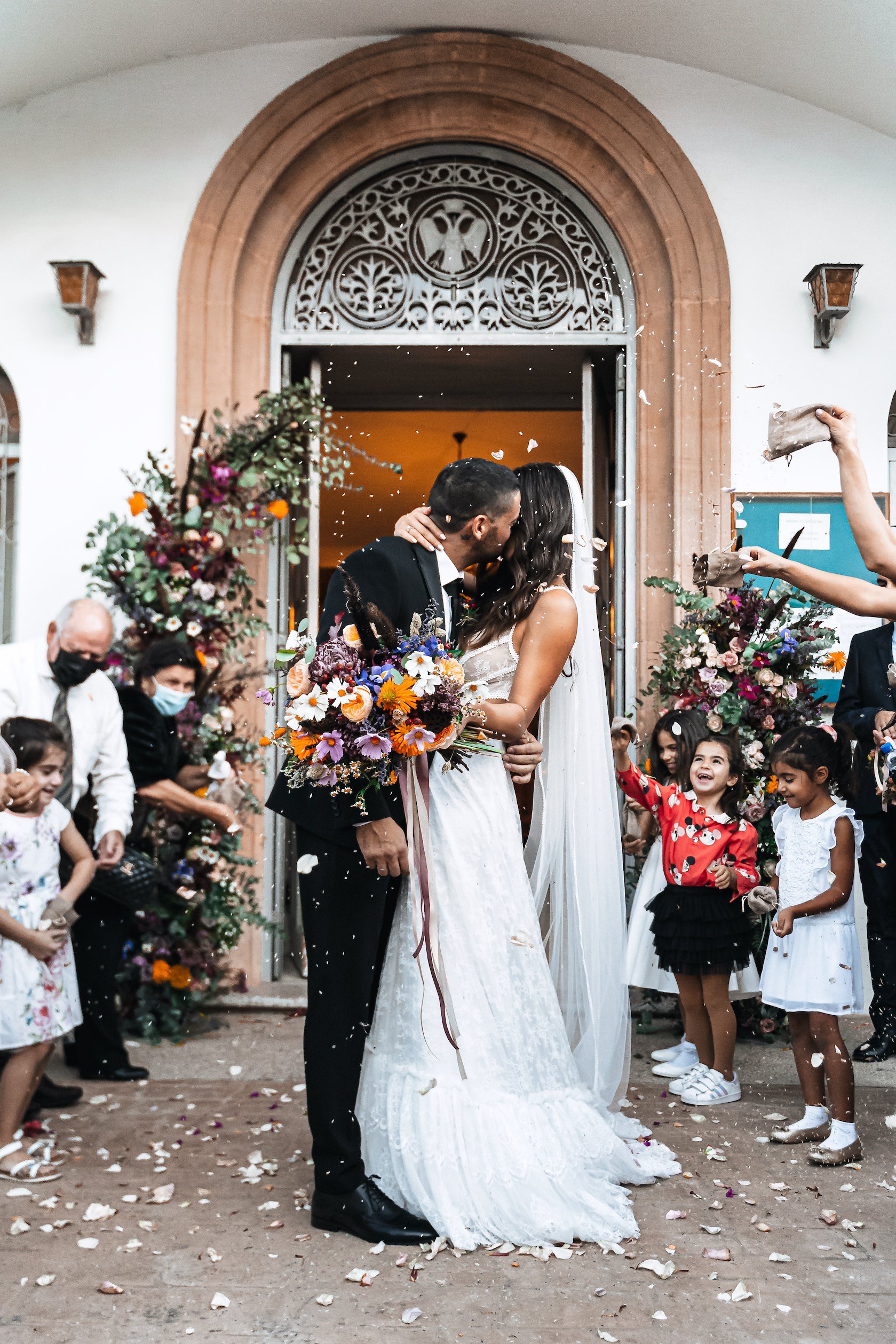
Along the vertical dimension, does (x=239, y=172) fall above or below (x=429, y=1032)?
above

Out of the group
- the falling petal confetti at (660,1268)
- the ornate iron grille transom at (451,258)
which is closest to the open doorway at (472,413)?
the ornate iron grille transom at (451,258)

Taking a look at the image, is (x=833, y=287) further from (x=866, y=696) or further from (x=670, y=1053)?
(x=670, y=1053)

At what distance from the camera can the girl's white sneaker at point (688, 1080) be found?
14.3 ft

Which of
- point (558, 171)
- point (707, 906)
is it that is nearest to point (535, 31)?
point (558, 171)

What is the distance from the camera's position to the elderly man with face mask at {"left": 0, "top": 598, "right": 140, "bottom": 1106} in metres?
4.39

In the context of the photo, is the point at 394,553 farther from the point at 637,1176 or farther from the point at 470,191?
the point at 470,191

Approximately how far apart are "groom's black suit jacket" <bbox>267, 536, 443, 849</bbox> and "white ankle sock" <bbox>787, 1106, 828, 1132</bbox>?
181 cm

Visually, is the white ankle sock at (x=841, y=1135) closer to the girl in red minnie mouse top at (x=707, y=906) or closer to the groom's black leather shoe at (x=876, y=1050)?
the girl in red minnie mouse top at (x=707, y=906)

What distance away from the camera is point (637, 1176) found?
3.37 m

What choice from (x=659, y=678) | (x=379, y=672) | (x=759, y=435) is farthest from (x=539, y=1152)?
(x=759, y=435)

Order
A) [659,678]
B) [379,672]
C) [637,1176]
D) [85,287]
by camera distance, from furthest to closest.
→ [85,287]
[659,678]
[637,1176]
[379,672]

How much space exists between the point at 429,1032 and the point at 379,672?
1017 millimetres

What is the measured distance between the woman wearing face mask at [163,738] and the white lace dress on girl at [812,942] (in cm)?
240

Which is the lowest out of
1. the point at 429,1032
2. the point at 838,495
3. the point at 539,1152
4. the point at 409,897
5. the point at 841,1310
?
the point at 841,1310
